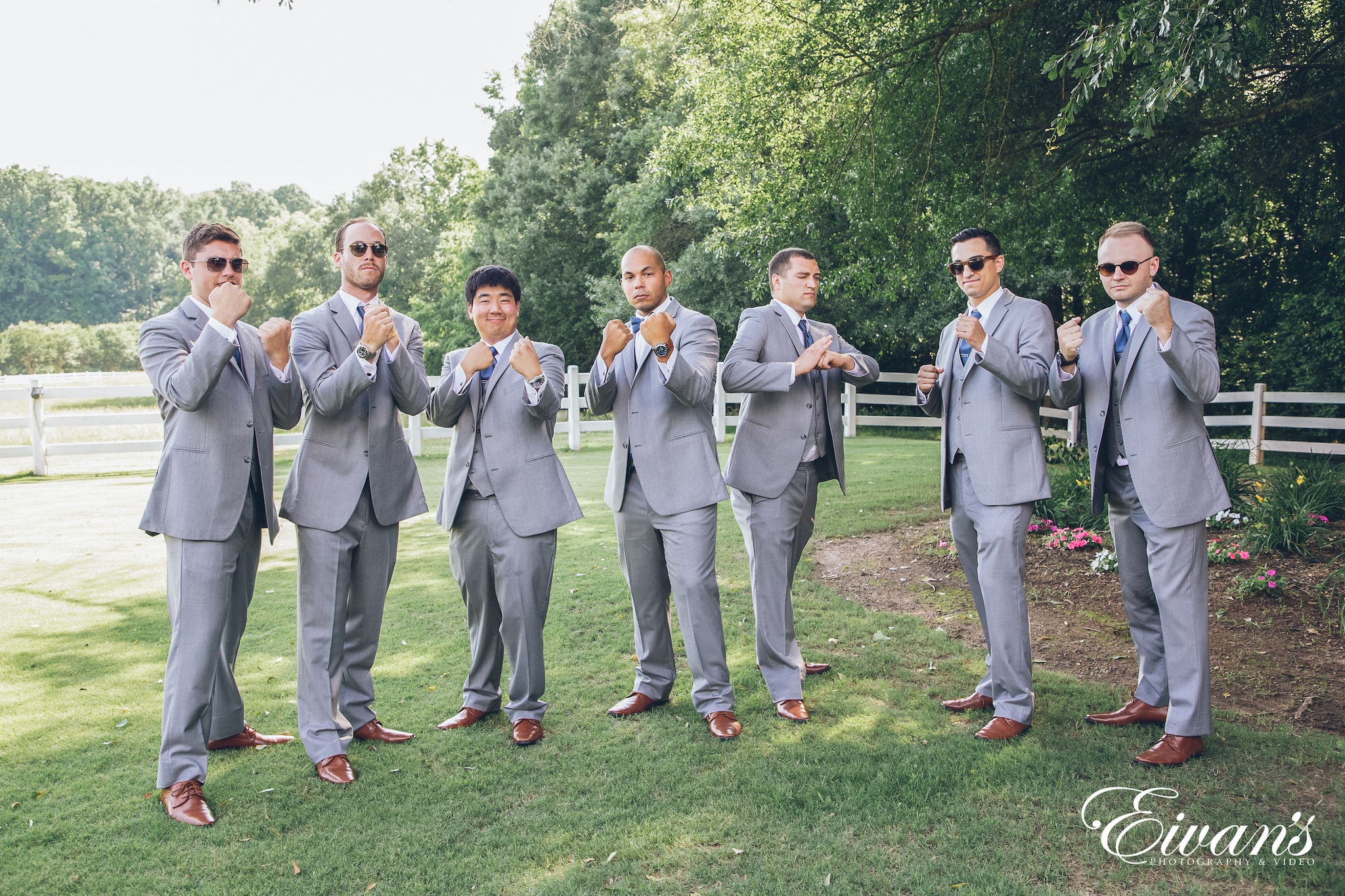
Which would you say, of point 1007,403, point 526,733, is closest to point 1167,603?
point 1007,403

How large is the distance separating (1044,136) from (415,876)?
8.56 meters

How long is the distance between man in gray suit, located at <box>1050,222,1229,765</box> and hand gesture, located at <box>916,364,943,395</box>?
0.59 meters

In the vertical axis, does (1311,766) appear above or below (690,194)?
below

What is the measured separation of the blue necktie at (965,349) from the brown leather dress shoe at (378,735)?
3515mm

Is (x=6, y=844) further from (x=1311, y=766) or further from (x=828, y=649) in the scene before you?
(x=1311, y=766)

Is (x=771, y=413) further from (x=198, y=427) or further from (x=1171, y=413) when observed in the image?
(x=198, y=427)

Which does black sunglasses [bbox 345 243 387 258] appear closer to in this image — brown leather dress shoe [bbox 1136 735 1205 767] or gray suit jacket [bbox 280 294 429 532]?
gray suit jacket [bbox 280 294 429 532]

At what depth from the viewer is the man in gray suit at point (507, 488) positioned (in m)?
4.69

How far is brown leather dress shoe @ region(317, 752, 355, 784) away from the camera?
4188 mm

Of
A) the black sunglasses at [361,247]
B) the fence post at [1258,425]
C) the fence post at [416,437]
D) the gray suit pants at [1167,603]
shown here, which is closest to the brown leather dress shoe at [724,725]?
the gray suit pants at [1167,603]

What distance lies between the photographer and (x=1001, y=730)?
452 centimetres

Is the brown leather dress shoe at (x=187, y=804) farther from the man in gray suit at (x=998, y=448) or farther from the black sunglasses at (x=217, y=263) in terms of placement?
the man in gray suit at (x=998, y=448)

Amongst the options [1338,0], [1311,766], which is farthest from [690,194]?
[1311,766]

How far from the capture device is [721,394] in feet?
65.6
